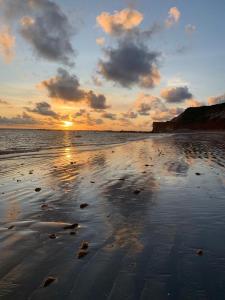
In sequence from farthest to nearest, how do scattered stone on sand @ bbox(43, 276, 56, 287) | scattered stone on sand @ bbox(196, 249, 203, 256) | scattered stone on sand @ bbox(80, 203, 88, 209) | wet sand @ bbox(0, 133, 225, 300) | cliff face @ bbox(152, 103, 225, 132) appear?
1. cliff face @ bbox(152, 103, 225, 132)
2. scattered stone on sand @ bbox(80, 203, 88, 209)
3. scattered stone on sand @ bbox(196, 249, 203, 256)
4. scattered stone on sand @ bbox(43, 276, 56, 287)
5. wet sand @ bbox(0, 133, 225, 300)

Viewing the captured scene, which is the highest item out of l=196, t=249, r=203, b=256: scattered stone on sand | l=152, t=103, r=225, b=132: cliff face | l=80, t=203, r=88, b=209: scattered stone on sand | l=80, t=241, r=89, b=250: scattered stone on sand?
l=152, t=103, r=225, b=132: cliff face

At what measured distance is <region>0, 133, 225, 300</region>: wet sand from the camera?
14.7 ft

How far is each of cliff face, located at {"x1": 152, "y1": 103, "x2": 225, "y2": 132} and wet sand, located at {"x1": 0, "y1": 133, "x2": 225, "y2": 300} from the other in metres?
131

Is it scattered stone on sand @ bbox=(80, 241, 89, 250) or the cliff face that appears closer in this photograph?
scattered stone on sand @ bbox=(80, 241, 89, 250)

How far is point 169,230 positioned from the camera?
6.85m

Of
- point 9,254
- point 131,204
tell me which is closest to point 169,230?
point 131,204

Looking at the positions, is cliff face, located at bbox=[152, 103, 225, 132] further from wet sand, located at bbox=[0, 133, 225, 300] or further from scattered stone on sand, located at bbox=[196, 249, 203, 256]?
scattered stone on sand, located at bbox=[196, 249, 203, 256]

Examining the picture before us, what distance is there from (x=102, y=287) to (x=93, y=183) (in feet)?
28.8

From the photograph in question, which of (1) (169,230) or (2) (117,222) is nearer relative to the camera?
(1) (169,230)

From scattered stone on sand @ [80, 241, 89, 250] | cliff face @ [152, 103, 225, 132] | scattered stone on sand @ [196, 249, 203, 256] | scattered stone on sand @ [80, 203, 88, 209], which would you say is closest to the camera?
scattered stone on sand @ [196, 249, 203, 256]

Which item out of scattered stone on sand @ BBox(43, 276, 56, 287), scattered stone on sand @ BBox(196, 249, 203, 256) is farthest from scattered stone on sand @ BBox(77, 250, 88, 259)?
scattered stone on sand @ BBox(196, 249, 203, 256)

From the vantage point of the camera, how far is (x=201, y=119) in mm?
166875

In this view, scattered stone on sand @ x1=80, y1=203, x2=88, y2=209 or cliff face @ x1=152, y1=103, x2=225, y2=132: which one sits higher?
cliff face @ x1=152, y1=103, x2=225, y2=132

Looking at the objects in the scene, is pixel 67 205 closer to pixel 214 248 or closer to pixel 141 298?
pixel 214 248
